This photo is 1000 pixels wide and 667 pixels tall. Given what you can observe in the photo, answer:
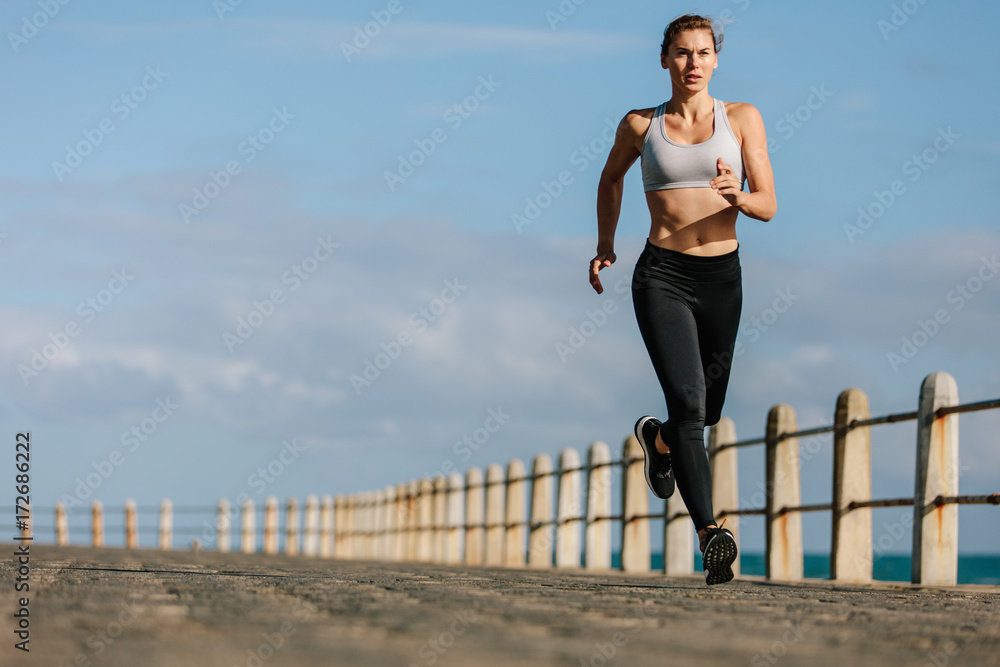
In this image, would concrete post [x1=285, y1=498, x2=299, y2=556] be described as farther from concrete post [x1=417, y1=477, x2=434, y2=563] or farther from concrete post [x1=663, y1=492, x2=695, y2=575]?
concrete post [x1=663, y1=492, x2=695, y2=575]

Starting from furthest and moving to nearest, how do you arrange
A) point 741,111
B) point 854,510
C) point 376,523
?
point 376,523 < point 854,510 < point 741,111

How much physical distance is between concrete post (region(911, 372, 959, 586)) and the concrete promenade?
255 centimetres

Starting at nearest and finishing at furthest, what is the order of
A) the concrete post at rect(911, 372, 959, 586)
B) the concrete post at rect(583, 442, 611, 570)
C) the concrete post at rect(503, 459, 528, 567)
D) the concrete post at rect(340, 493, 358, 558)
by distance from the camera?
the concrete post at rect(911, 372, 959, 586) → the concrete post at rect(583, 442, 611, 570) → the concrete post at rect(503, 459, 528, 567) → the concrete post at rect(340, 493, 358, 558)

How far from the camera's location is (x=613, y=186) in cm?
568

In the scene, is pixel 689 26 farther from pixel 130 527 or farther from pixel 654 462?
pixel 130 527

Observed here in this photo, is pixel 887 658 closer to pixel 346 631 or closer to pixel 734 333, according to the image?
pixel 346 631

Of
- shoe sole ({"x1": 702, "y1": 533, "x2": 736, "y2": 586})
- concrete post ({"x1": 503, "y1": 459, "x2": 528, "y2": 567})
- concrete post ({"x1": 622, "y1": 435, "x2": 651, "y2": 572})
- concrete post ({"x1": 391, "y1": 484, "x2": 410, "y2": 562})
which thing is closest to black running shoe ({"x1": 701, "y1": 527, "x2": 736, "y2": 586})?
shoe sole ({"x1": 702, "y1": 533, "x2": 736, "y2": 586})

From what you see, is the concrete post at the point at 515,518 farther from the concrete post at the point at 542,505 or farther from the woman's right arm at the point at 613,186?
the woman's right arm at the point at 613,186

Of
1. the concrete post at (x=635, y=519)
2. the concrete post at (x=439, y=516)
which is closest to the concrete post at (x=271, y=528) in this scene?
the concrete post at (x=439, y=516)

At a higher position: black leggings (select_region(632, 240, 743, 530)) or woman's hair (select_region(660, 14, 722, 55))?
woman's hair (select_region(660, 14, 722, 55))

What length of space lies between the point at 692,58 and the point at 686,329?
3.43 feet

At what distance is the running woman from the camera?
5.19 m

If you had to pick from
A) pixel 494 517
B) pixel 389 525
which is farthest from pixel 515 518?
pixel 389 525

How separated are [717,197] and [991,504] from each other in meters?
2.44
